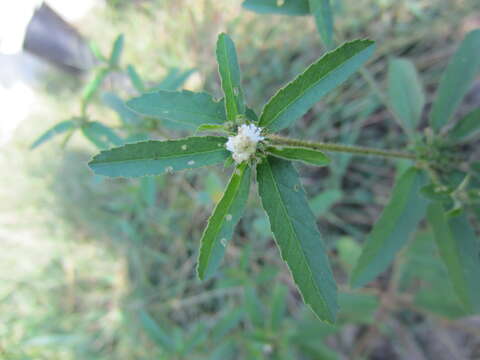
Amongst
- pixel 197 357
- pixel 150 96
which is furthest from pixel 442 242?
pixel 197 357

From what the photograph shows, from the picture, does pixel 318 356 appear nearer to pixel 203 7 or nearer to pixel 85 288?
pixel 85 288

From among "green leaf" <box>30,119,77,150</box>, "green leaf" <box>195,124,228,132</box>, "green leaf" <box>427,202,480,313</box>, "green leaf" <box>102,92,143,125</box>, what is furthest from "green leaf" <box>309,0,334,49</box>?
"green leaf" <box>30,119,77,150</box>

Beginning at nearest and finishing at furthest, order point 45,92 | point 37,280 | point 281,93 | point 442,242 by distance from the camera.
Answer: point 281,93
point 442,242
point 37,280
point 45,92

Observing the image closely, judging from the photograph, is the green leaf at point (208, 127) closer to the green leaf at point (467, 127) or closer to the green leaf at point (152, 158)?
the green leaf at point (152, 158)

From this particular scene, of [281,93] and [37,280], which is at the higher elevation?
[37,280]

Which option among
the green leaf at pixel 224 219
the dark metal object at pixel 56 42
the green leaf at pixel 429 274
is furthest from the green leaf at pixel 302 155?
the dark metal object at pixel 56 42

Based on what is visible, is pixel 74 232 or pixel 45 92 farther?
pixel 45 92

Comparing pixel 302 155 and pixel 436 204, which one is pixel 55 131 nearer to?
pixel 302 155
